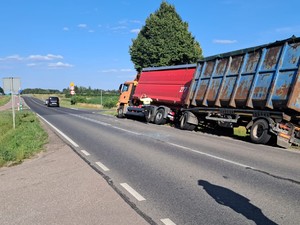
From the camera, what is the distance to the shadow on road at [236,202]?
4887mm

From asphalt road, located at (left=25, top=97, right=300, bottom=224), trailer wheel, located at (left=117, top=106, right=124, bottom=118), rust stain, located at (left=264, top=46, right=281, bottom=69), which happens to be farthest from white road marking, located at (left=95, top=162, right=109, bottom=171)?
trailer wheel, located at (left=117, top=106, right=124, bottom=118)

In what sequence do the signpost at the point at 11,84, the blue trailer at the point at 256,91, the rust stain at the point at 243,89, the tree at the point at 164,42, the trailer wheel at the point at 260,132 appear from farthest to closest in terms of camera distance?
1. the tree at the point at 164,42
2. the signpost at the point at 11,84
3. the rust stain at the point at 243,89
4. the trailer wheel at the point at 260,132
5. the blue trailer at the point at 256,91

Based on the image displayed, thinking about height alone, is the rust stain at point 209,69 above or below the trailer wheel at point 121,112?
above

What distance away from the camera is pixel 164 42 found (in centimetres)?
3912

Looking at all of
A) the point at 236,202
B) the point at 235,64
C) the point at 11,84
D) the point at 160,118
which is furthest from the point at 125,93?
the point at 236,202

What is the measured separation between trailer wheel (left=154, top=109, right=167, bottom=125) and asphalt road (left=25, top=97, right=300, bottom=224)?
9.64 metres

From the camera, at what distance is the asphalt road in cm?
512

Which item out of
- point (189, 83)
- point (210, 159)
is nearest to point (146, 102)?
point (189, 83)

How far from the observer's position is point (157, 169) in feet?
27.4

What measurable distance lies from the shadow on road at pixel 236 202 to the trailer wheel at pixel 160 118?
49.9ft

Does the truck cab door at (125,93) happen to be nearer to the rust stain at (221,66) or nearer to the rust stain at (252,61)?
the rust stain at (221,66)

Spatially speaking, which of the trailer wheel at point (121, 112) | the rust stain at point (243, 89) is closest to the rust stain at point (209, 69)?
the rust stain at point (243, 89)

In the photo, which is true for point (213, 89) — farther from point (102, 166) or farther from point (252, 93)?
point (102, 166)

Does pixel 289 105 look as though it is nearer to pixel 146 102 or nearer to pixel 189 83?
pixel 189 83
